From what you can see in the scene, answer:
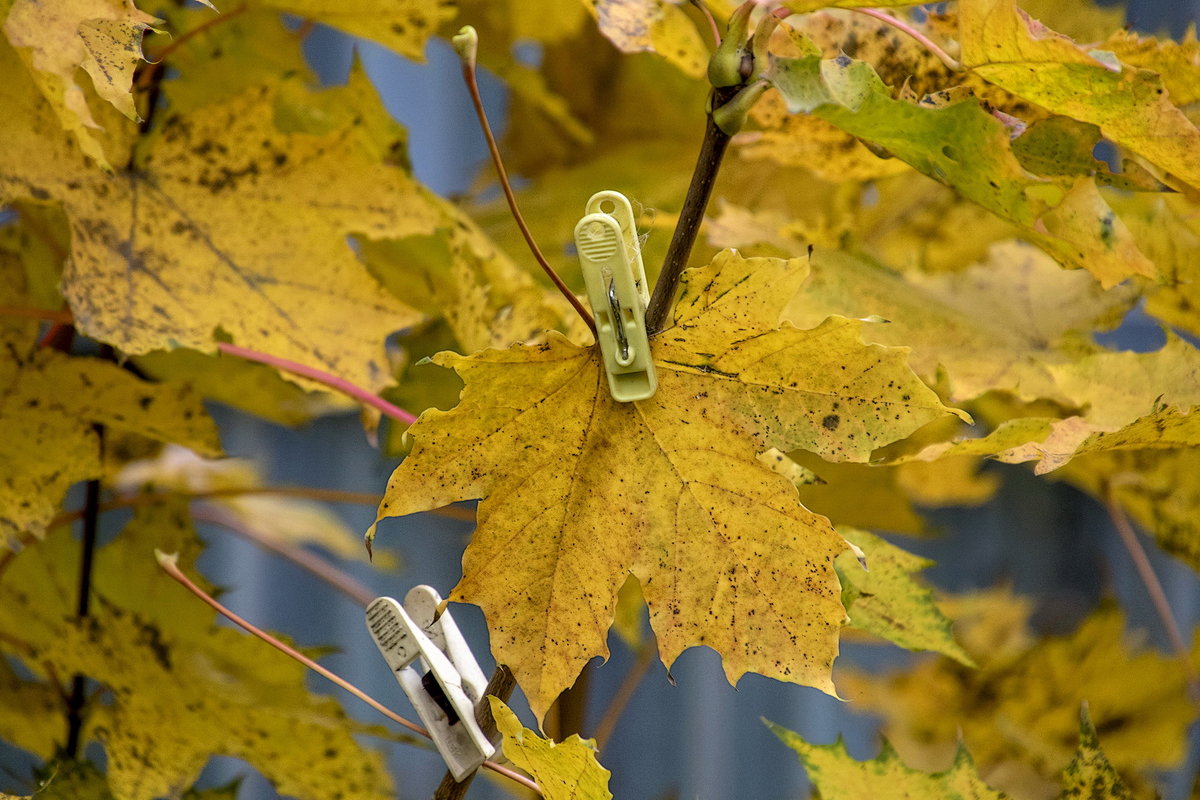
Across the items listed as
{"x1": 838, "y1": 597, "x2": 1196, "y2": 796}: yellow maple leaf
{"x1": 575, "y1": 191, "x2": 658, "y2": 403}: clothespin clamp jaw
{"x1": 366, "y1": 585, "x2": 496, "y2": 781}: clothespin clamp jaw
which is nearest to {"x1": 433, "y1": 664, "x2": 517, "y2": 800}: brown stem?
{"x1": 366, "y1": 585, "x2": 496, "y2": 781}: clothespin clamp jaw

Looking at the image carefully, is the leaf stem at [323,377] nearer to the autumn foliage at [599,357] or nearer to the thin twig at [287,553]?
the autumn foliage at [599,357]

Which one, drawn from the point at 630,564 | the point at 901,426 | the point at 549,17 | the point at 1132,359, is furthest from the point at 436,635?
the point at 549,17

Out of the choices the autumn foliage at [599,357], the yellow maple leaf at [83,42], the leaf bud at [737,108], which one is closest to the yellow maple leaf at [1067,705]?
the autumn foliage at [599,357]

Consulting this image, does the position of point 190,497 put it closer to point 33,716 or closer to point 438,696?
point 33,716

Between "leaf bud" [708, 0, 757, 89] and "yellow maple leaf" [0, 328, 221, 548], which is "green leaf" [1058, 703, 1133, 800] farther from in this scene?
"yellow maple leaf" [0, 328, 221, 548]

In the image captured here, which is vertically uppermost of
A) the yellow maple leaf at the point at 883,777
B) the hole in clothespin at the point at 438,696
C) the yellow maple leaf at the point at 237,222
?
the yellow maple leaf at the point at 237,222

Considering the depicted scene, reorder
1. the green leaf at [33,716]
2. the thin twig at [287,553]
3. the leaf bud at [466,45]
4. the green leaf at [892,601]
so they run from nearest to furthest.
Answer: the leaf bud at [466,45] → the green leaf at [892,601] → the green leaf at [33,716] → the thin twig at [287,553]

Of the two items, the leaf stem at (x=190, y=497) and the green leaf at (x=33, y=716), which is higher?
the leaf stem at (x=190, y=497)

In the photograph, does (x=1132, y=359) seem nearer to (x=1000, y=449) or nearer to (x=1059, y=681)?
(x=1000, y=449)

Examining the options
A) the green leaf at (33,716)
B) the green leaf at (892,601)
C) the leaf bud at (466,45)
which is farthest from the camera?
the green leaf at (33,716)
